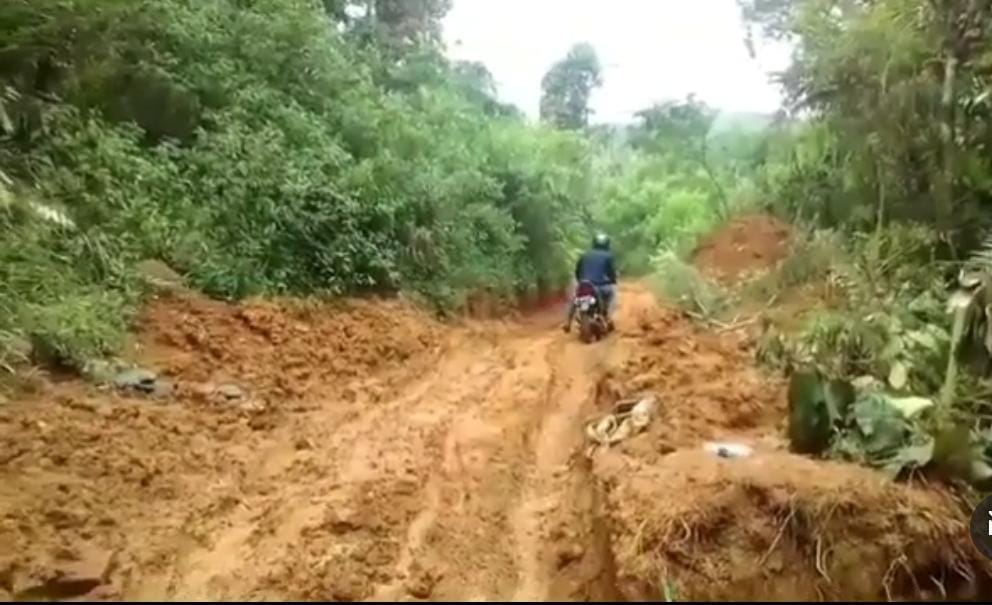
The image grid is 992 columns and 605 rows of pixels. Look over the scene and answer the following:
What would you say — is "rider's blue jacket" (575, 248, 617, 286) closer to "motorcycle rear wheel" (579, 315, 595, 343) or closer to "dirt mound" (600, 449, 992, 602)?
"motorcycle rear wheel" (579, 315, 595, 343)

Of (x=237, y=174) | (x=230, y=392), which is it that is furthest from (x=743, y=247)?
(x=230, y=392)

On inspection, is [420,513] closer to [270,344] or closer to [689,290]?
[270,344]

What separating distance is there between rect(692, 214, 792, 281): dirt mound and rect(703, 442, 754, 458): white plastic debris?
4.94m

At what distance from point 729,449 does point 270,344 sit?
155 inches

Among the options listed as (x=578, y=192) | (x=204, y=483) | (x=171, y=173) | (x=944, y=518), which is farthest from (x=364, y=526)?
(x=578, y=192)

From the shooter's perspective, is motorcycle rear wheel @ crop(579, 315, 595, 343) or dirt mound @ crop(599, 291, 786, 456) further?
motorcycle rear wheel @ crop(579, 315, 595, 343)

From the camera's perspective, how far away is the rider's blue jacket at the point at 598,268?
32.4 feet

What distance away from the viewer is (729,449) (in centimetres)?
491

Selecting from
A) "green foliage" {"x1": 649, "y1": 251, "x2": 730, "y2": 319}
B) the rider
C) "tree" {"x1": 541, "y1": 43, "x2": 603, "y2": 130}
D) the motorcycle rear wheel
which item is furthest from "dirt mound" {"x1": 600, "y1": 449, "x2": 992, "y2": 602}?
"tree" {"x1": 541, "y1": 43, "x2": 603, "y2": 130}

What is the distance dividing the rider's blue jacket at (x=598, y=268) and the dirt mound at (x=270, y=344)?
6.52ft

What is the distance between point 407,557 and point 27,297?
11.4ft

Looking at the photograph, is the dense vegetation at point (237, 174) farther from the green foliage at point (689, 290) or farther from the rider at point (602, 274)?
the green foliage at point (689, 290)

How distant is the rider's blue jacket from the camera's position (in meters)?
9.89

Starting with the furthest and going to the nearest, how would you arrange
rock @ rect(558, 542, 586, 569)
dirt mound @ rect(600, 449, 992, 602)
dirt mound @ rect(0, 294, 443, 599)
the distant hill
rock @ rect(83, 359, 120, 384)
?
the distant hill, rock @ rect(83, 359, 120, 384), rock @ rect(558, 542, 586, 569), dirt mound @ rect(0, 294, 443, 599), dirt mound @ rect(600, 449, 992, 602)
